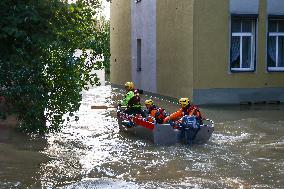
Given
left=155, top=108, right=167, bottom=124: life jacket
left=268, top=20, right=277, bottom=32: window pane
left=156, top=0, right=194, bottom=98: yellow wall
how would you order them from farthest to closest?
Result: left=268, top=20, right=277, bottom=32: window pane → left=156, top=0, right=194, bottom=98: yellow wall → left=155, top=108, right=167, bottom=124: life jacket

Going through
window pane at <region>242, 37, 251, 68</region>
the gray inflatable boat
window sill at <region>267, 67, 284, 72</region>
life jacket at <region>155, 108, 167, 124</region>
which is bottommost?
the gray inflatable boat

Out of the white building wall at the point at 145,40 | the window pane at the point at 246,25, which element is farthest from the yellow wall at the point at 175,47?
the window pane at the point at 246,25

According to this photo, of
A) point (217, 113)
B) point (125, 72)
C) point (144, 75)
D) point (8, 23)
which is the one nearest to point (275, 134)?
point (217, 113)

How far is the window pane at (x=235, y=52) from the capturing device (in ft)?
68.8

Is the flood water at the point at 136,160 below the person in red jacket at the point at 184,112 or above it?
below

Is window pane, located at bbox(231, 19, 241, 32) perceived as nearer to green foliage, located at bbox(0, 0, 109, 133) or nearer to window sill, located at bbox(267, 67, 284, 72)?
window sill, located at bbox(267, 67, 284, 72)

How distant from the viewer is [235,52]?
21062mm

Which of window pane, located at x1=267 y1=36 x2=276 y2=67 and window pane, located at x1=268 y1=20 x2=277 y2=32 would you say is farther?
window pane, located at x1=267 y1=36 x2=276 y2=67

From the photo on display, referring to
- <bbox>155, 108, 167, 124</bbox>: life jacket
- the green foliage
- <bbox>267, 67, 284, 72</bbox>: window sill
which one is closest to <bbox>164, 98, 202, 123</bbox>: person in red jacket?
<bbox>155, 108, 167, 124</bbox>: life jacket

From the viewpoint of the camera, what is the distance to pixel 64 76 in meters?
10.7

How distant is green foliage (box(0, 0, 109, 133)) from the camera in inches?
386

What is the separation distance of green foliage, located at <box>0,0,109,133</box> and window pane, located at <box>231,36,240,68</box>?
10.6m

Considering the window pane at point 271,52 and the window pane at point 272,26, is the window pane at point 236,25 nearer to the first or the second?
the window pane at point 272,26

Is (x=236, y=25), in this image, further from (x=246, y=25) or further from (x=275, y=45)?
(x=275, y=45)
